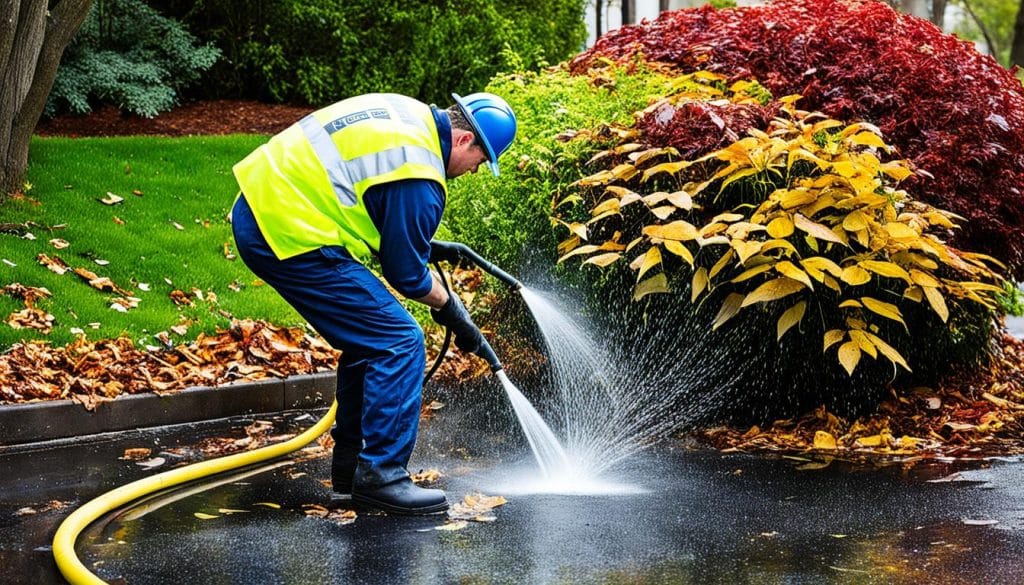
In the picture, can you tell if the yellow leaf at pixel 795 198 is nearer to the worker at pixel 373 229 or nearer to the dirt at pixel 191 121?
the worker at pixel 373 229

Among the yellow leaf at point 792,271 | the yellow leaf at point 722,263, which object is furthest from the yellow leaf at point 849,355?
the yellow leaf at point 722,263

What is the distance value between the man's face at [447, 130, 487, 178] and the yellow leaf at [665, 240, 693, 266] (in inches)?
53.6

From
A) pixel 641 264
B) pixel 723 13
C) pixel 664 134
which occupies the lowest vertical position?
pixel 641 264

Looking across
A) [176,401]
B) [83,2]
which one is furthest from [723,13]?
[83,2]

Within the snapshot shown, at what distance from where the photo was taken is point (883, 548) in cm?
442

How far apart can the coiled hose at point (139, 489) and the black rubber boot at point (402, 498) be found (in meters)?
0.44

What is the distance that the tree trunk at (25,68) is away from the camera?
371 inches

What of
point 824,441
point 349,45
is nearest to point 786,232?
point 824,441

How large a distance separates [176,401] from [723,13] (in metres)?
4.51

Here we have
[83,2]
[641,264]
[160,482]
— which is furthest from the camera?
[83,2]

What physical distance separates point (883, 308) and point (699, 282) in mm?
904

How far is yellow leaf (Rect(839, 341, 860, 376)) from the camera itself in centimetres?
587

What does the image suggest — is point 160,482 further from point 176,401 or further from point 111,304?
point 111,304

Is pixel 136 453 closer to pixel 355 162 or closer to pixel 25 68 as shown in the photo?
pixel 355 162
